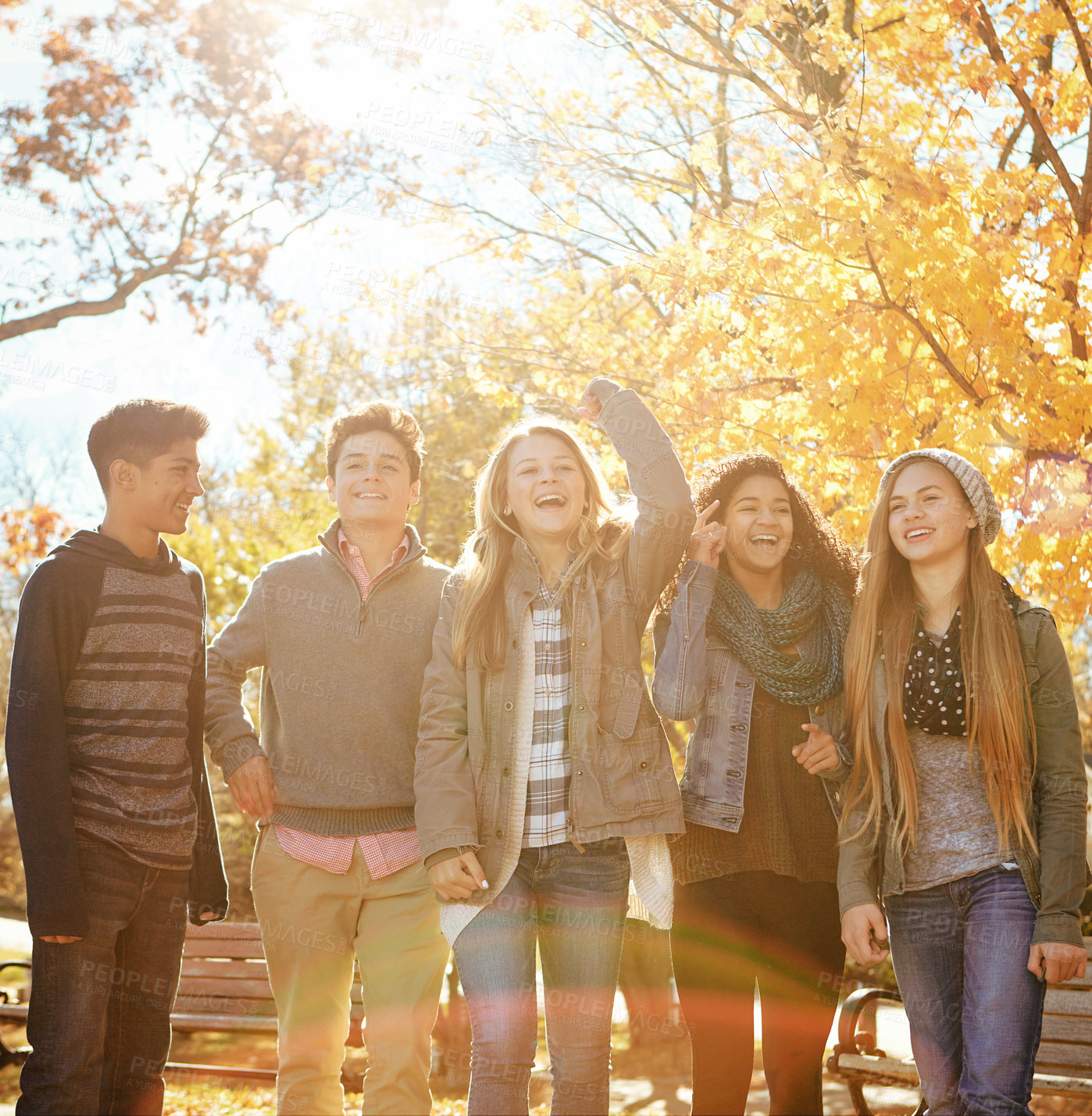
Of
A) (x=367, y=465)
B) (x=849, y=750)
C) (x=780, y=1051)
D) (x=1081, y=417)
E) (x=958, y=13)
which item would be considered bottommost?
(x=780, y=1051)

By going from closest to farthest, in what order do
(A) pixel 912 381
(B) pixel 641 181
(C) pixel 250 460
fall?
(A) pixel 912 381 < (B) pixel 641 181 < (C) pixel 250 460

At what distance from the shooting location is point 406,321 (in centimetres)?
1215

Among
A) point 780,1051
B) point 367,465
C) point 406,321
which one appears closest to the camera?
point 780,1051

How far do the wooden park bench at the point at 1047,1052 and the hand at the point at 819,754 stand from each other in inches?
93.0

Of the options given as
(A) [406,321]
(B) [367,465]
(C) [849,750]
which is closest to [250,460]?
(A) [406,321]

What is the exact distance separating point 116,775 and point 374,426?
141 cm

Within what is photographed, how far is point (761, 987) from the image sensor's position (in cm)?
314

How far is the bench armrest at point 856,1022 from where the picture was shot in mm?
5207

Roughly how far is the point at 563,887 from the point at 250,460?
13.0 meters

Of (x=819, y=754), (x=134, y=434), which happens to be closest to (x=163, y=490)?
(x=134, y=434)

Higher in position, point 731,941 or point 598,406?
point 598,406

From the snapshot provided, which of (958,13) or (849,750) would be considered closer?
(849,750)

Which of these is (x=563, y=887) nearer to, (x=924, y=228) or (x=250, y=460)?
(x=924, y=228)

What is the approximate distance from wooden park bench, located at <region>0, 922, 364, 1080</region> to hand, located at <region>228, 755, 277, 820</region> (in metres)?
3.12
